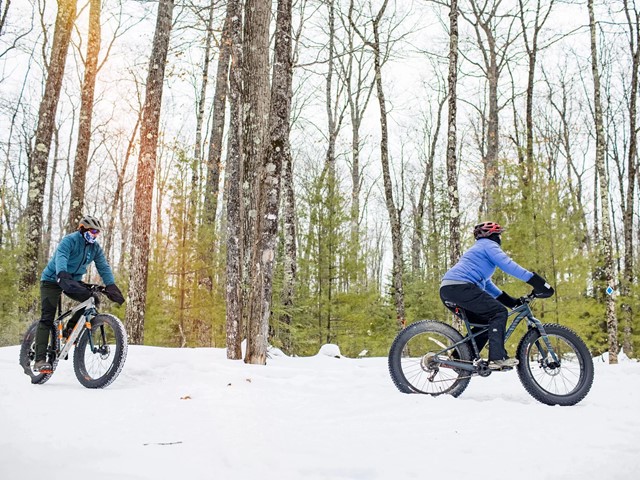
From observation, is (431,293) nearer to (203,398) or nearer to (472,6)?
(472,6)

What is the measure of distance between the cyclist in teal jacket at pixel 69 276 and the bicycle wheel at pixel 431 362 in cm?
310

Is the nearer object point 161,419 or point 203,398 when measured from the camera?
point 161,419

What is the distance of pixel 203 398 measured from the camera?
4219 mm

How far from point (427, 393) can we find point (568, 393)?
136 centimetres

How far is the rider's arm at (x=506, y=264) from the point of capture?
4426 millimetres

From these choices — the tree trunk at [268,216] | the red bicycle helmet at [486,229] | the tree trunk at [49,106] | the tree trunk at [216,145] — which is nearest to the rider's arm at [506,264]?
the red bicycle helmet at [486,229]

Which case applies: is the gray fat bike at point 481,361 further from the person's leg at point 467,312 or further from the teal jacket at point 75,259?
the teal jacket at point 75,259

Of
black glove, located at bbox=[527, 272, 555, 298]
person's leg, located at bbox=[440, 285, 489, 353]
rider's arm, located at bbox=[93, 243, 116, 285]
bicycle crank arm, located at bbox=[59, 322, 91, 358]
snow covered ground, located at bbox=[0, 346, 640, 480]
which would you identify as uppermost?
rider's arm, located at bbox=[93, 243, 116, 285]

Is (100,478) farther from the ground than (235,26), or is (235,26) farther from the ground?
(235,26)

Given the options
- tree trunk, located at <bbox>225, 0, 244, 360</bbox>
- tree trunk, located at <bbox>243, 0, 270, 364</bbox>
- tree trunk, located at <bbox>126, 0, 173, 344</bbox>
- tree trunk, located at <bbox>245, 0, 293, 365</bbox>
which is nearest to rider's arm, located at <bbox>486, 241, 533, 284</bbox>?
tree trunk, located at <bbox>245, 0, 293, 365</bbox>

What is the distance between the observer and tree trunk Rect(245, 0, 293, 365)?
6289mm

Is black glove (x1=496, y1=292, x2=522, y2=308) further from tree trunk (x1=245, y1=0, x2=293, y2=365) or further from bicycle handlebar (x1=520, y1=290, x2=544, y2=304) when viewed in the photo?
tree trunk (x1=245, y1=0, x2=293, y2=365)

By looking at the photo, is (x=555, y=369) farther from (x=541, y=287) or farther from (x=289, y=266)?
(x=289, y=266)

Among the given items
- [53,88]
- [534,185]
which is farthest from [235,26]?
[534,185]
